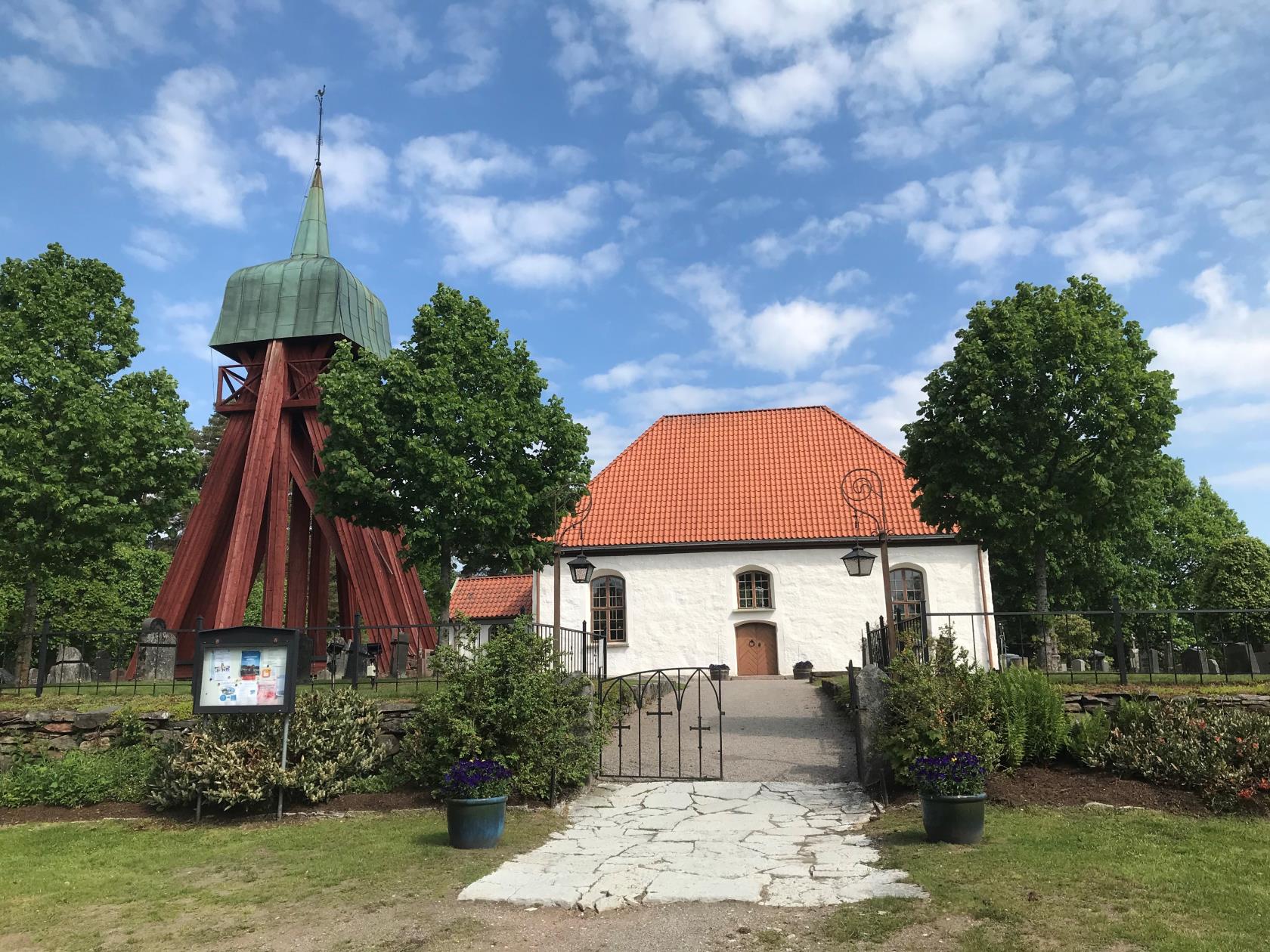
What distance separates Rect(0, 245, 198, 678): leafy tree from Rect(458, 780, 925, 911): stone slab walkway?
1039 cm

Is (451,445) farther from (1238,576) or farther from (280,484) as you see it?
(1238,576)

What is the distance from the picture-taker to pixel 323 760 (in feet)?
31.5

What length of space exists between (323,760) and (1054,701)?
812 cm

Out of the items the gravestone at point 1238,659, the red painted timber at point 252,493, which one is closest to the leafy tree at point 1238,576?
the gravestone at point 1238,659

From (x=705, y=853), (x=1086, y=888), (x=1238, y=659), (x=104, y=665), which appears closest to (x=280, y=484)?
(x=104, y=665)

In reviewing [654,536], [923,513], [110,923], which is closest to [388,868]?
[110,923]

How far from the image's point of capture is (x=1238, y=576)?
2298 cm

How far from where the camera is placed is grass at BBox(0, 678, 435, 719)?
34.8ft

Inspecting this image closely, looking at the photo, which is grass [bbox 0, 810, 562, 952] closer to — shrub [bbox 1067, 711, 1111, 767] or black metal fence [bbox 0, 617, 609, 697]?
black metal fence [bbox 0, 617, 609, 697]

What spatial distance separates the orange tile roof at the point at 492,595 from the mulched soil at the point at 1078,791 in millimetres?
26954

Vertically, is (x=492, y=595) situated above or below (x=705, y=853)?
above

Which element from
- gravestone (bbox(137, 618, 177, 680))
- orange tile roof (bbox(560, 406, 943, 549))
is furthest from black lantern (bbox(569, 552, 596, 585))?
orange tile roof (bbox(560, 406, 943, 549))

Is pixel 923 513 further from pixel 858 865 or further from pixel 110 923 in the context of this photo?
pixel 110 923

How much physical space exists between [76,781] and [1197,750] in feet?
39.1
